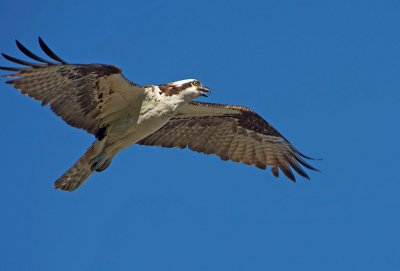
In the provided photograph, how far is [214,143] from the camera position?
56.9 feet

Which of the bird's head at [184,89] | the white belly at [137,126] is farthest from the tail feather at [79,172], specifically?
the bird's head at [184,89]

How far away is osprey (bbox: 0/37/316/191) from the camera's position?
1480 centimetres

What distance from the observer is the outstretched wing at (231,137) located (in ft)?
55.7

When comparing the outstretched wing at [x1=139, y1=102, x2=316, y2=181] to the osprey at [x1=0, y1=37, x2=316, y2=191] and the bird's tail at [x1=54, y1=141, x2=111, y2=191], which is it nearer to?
the osprey at [x1=0, y1=37, x2=316, y2=191]

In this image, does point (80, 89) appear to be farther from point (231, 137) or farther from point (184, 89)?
point (231, 137)

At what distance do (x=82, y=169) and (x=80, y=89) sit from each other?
1371mm

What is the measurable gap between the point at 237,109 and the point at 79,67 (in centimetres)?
352

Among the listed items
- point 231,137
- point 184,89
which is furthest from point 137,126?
point 231,137

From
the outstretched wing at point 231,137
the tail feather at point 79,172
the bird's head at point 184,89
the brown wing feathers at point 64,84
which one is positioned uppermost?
the outstretched wing at point 231,137

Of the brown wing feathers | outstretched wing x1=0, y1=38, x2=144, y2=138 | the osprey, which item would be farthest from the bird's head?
the brown wing feathers

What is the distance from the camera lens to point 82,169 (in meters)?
15.4

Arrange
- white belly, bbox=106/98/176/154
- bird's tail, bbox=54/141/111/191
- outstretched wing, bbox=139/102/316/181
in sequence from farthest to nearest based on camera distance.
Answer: outstretched wing, bbox=139/102/316/181
bird's tail, bbox=54/141/111/191
white belly, bbox=106/98/176/154

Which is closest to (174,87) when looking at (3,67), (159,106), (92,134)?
(159,106)

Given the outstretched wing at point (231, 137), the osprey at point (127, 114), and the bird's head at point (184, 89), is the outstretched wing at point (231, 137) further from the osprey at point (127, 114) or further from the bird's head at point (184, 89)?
the bird's head at point (184, 89)
